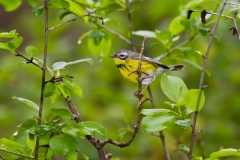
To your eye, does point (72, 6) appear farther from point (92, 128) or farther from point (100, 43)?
point (100, 43)

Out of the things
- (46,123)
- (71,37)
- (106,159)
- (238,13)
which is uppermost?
(238,13)

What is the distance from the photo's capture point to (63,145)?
1.46 m

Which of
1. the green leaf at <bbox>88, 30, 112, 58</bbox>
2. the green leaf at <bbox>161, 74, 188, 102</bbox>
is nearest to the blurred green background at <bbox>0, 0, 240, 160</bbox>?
the green leaf at <bbox>88, 30, 112, 58</bbox>

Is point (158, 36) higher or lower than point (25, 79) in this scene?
higher

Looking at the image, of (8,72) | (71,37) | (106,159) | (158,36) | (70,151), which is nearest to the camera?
(70,151)

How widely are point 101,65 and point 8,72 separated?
37.2 inches

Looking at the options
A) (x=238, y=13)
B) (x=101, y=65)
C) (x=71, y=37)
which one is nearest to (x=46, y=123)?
(x=238, y=13)

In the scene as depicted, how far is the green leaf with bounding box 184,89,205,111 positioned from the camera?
1509 mm

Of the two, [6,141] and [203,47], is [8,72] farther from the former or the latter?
[6,141]

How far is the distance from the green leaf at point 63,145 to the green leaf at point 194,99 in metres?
0.36

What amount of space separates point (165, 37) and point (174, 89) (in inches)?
34.4

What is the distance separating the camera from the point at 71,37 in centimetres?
650

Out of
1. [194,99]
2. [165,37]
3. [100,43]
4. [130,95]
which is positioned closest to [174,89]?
[194,99]

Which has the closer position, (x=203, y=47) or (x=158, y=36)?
(x=158, y=36)
